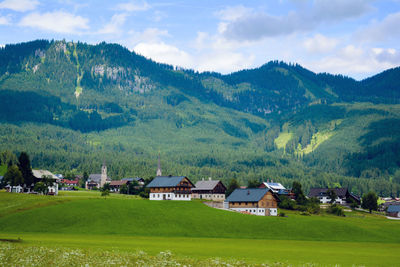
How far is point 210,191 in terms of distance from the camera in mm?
173875

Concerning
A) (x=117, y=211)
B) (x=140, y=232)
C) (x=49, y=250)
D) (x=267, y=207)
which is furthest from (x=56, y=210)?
(x=267, y=207)

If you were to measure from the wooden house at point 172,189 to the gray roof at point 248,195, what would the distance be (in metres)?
17.1

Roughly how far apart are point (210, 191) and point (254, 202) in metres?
36.3

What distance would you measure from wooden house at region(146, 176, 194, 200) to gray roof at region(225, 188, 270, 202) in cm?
1706

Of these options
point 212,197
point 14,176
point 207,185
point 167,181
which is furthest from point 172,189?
point 14,176

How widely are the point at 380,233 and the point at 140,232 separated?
49.5 meters

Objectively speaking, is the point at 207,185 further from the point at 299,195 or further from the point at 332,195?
the point at 332,195

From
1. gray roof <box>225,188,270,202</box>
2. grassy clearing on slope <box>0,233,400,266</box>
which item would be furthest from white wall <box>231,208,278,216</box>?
grassy clearing on slope <box>0,233,400,266</box>

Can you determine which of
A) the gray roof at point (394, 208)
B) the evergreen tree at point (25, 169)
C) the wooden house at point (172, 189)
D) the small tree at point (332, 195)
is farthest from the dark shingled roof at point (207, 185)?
the gray roof at point (394, 208)

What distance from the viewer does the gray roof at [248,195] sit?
140250mm

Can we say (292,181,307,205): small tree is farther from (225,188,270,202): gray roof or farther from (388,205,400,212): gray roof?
(388,205,400,212): gray roof

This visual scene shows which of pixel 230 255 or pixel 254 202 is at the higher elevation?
pixel 254 202

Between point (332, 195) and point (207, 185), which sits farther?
point (332, 195)

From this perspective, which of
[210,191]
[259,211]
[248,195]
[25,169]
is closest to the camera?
[259,211]
